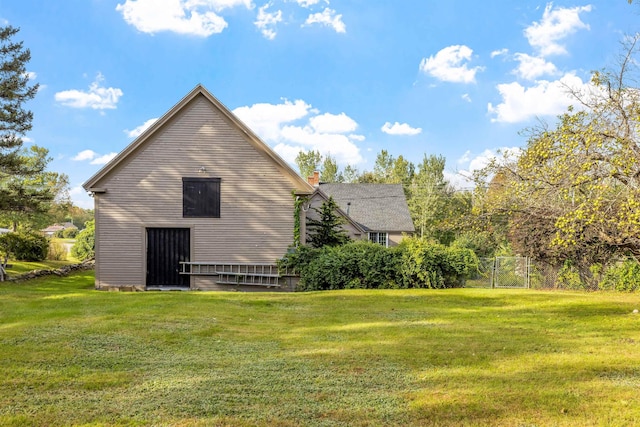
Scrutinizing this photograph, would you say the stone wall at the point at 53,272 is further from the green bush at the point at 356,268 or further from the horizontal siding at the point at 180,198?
the green bush at the point at 356,268

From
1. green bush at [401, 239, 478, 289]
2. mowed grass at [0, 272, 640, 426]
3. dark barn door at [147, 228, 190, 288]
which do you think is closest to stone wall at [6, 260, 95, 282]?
dark barn door at [147, 228, 190, 288]

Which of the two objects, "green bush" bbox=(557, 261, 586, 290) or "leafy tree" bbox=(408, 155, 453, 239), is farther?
"leafy tree" bbox=(408, 155, 453, 239)

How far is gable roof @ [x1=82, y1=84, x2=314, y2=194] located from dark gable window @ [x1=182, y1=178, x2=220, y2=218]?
2065 millimetres

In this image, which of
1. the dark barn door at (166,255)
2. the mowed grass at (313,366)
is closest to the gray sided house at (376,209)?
the dark barn door at (166,255)

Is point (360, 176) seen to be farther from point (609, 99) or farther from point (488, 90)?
point (609, 99)

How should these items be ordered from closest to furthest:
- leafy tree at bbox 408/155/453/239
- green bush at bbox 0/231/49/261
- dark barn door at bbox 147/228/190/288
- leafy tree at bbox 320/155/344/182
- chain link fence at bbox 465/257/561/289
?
dark barn door at bbox 147/228/190/288 → chain link fence at bbox 465/257/561/289 → green bush at bbox 0/231/49/261 → leafy tree at bbox 408/155/453/239 → leafy tree at bbox 320/155/344/182

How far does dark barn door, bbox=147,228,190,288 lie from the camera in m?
16.8

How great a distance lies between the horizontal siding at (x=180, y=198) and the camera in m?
16.6

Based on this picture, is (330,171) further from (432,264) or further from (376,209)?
(432,264)

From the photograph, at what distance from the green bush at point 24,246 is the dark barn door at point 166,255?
524 inches

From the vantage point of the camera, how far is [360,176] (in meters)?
70.7

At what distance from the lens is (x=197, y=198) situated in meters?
16.8

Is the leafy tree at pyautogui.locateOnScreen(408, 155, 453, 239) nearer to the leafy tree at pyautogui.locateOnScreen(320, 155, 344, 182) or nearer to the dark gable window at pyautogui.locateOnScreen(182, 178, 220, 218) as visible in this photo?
the leafy tree at pyautogui.locateOnScreen(320, 155, 344, 182)

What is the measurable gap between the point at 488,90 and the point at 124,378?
19609 millimetres
